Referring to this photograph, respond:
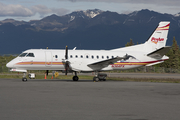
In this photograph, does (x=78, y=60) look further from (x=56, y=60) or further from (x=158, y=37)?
(x=158, y=37)

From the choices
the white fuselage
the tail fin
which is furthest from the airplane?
the tail fin

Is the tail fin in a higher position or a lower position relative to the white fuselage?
higher

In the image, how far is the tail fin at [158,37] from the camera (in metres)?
33.1

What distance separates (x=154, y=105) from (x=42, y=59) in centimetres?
1871

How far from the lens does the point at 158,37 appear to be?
109ft

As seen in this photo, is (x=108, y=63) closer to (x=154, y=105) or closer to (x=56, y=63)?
(x=56, y=63)

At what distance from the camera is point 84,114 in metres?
10.1

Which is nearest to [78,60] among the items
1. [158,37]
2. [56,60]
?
[56,60]

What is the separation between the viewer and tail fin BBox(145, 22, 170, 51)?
33094 millimetres

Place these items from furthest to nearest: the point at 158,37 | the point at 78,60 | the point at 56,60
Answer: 1. the point at 158,37
2. the point at 56,60
3. the point at 78,60

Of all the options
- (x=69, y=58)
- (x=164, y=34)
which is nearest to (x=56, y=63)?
(x=69, y=58)

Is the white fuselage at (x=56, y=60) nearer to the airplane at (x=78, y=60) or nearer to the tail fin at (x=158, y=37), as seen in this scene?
the airplane at (x=78, y=60)

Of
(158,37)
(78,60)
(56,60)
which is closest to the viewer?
(78,60)

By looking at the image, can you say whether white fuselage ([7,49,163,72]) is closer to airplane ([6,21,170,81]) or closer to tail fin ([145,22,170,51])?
airplane ([6,21,170,81])
